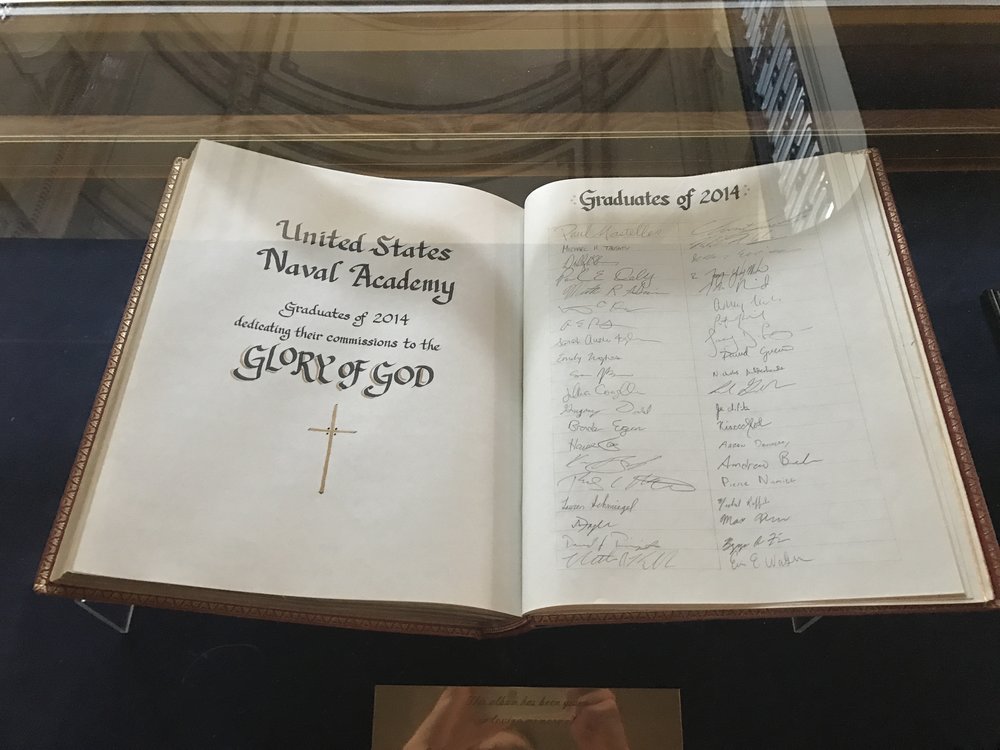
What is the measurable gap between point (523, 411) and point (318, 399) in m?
0.14

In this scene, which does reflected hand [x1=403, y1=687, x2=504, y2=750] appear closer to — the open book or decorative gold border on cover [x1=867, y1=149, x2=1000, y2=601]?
the open book

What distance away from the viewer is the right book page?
1.61 ft

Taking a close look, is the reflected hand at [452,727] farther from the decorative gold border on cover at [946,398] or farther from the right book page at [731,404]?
the decorative gold border on cover at [946,398]

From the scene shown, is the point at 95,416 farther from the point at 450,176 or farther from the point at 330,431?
the point at 450,176

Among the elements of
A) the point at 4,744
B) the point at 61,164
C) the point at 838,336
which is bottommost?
the point at 4,744

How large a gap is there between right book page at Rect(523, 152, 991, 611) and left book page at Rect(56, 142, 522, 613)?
36mm

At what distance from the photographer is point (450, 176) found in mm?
660

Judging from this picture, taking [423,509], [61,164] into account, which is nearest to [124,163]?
[61,164]

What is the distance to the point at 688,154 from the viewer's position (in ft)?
2.21

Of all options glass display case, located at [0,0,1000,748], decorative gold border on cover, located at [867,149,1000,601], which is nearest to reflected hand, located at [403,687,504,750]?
glass display case, located at [0,0,1000,748]

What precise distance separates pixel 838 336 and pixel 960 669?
25cm

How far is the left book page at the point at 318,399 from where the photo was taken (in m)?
0.49

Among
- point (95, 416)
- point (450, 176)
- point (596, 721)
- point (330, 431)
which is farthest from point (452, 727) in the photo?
point (450, 176)

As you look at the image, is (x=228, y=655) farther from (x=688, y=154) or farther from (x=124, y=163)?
(x=688, y=154)
